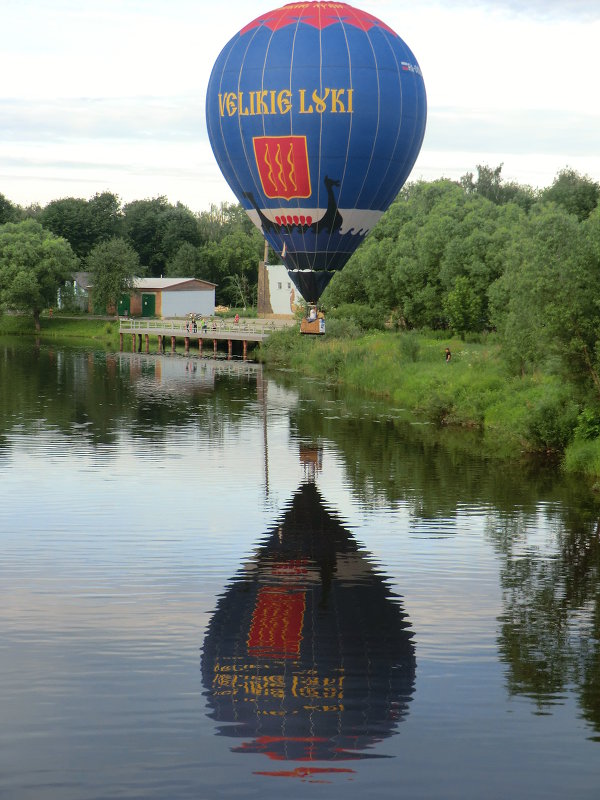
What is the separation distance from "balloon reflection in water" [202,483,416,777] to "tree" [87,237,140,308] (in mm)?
84443

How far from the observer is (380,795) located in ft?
53.9

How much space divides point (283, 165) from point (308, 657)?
3762 cm

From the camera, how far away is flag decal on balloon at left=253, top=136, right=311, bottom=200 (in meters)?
55.6

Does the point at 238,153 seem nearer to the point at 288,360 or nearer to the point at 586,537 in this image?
the point at 288,360

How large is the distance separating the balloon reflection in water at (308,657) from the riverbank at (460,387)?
12.3m

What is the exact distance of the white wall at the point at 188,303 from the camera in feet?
376

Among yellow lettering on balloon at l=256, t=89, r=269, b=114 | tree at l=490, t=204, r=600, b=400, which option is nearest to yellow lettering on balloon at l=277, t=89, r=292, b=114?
yellow lettering on balloon at l=256, t=89, r=269, b=114

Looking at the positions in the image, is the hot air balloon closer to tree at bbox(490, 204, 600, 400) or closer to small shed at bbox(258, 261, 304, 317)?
tree at bbox(490, 204, 600, 400)

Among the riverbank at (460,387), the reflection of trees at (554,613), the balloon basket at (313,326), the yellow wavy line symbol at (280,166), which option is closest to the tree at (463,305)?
the riverbank at (460,387)

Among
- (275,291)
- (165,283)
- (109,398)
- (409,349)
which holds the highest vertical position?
(165,283)

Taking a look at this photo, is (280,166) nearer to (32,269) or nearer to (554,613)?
(554,613)

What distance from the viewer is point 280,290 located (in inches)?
4449

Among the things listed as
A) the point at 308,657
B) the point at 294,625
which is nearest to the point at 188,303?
the point at 294,625

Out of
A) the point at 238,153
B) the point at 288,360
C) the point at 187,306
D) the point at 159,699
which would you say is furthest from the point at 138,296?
the point at 159,699
